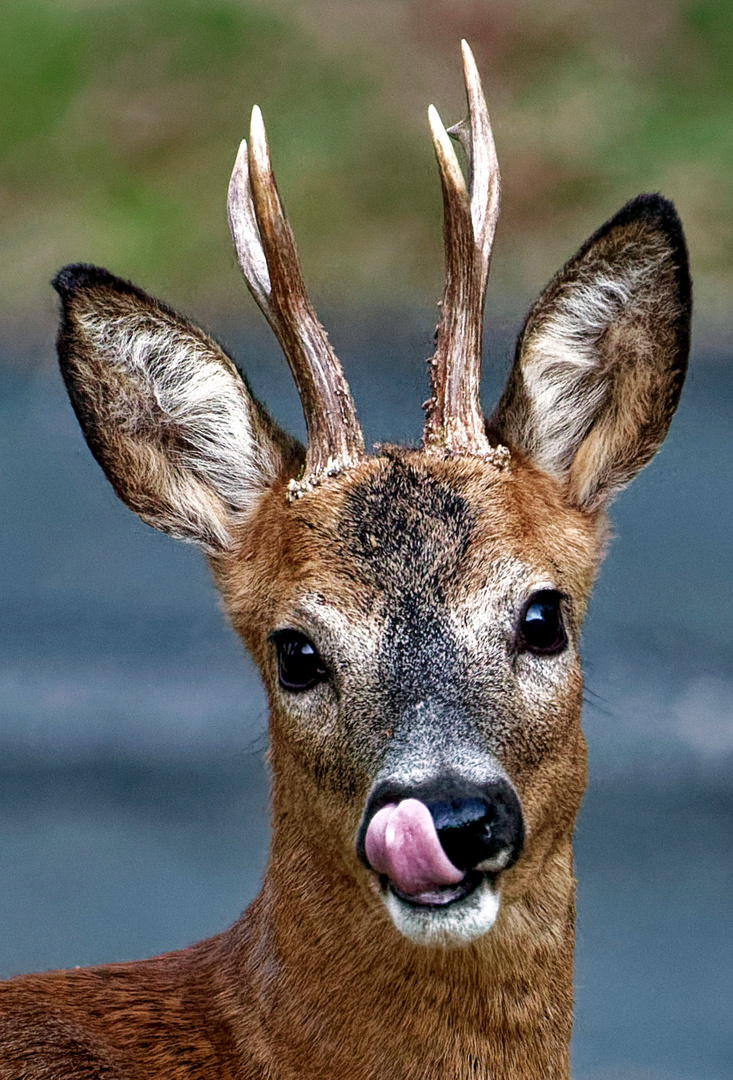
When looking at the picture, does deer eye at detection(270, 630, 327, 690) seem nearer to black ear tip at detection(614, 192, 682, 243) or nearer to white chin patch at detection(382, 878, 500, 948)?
white chin patch at detection(382, 878, 500, 948)

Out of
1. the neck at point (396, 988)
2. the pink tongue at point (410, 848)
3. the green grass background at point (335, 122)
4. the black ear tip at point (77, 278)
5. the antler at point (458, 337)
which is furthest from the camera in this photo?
the green grass background at point (335, 122)

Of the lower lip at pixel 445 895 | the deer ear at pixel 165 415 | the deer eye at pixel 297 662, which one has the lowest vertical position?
the lower lip at pixel 445 895

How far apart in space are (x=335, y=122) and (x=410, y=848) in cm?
674

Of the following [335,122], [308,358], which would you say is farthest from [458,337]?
[335,122]

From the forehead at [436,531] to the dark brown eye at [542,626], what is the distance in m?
0.06

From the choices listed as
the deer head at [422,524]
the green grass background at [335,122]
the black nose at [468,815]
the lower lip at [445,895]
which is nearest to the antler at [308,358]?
the deer head at [422,524]

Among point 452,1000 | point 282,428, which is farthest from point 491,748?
point 282,428

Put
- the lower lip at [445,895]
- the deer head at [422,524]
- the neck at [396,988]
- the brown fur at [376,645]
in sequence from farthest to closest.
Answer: the neck at [396,988] < the brown fur at [376,645] < the deer head at [422,524] < the lower lip at [445,895]

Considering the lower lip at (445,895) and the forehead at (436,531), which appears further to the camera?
the forehead at (436,531)

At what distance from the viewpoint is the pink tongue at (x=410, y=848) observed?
14.2 feet

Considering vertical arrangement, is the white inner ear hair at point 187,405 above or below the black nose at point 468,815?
above

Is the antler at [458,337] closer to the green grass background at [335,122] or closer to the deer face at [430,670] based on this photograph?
the deer face at [430,670]

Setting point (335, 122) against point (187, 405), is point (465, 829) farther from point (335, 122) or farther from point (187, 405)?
point (335, 122)

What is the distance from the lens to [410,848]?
4348 millimetres
